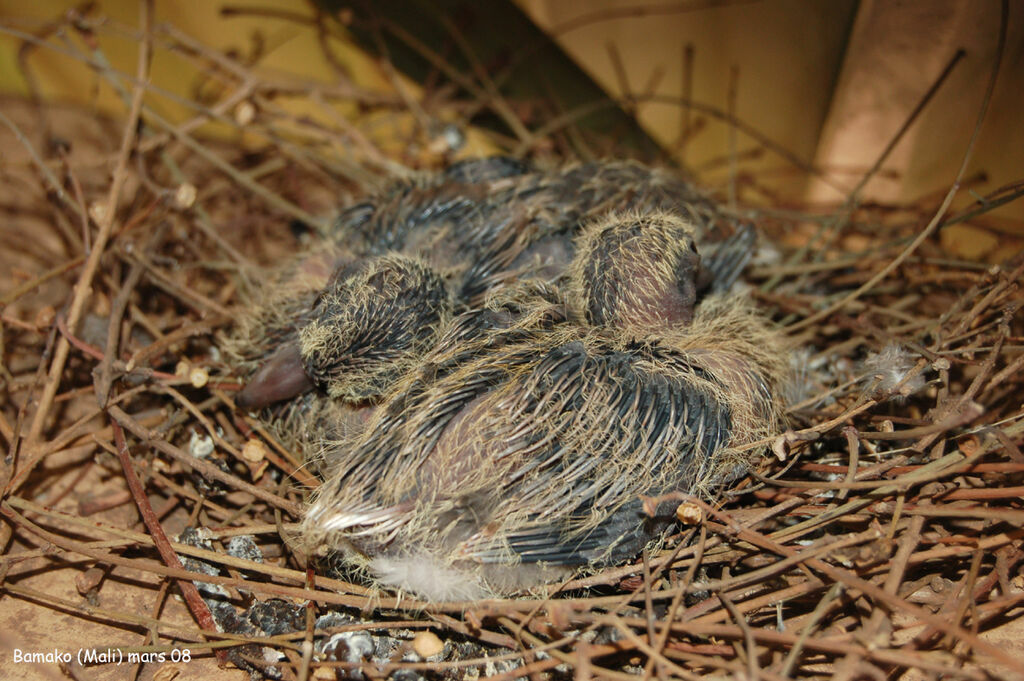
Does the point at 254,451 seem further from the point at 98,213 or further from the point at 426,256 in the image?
the point at 98,213

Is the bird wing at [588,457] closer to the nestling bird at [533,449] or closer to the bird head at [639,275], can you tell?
the nestling bird at [533,449]

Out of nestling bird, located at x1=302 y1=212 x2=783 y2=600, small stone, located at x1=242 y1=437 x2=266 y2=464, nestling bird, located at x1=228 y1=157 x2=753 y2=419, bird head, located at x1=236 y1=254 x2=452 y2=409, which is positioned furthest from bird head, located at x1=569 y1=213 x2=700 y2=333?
small stone, located at x1=242 y1=437 x2=266 y2=464

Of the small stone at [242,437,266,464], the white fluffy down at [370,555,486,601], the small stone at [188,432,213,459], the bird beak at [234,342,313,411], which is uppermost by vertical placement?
the bird beak at [234,342,313,411]

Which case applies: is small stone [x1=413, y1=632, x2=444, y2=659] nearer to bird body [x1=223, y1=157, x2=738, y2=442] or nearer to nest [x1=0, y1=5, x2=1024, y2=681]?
nest [x1=0, y1=5, x2=1024, y2=681]

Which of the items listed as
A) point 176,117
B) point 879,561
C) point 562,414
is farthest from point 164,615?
point 176,117

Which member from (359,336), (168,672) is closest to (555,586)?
(359,336)

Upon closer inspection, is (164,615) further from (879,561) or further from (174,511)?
(879,561)
